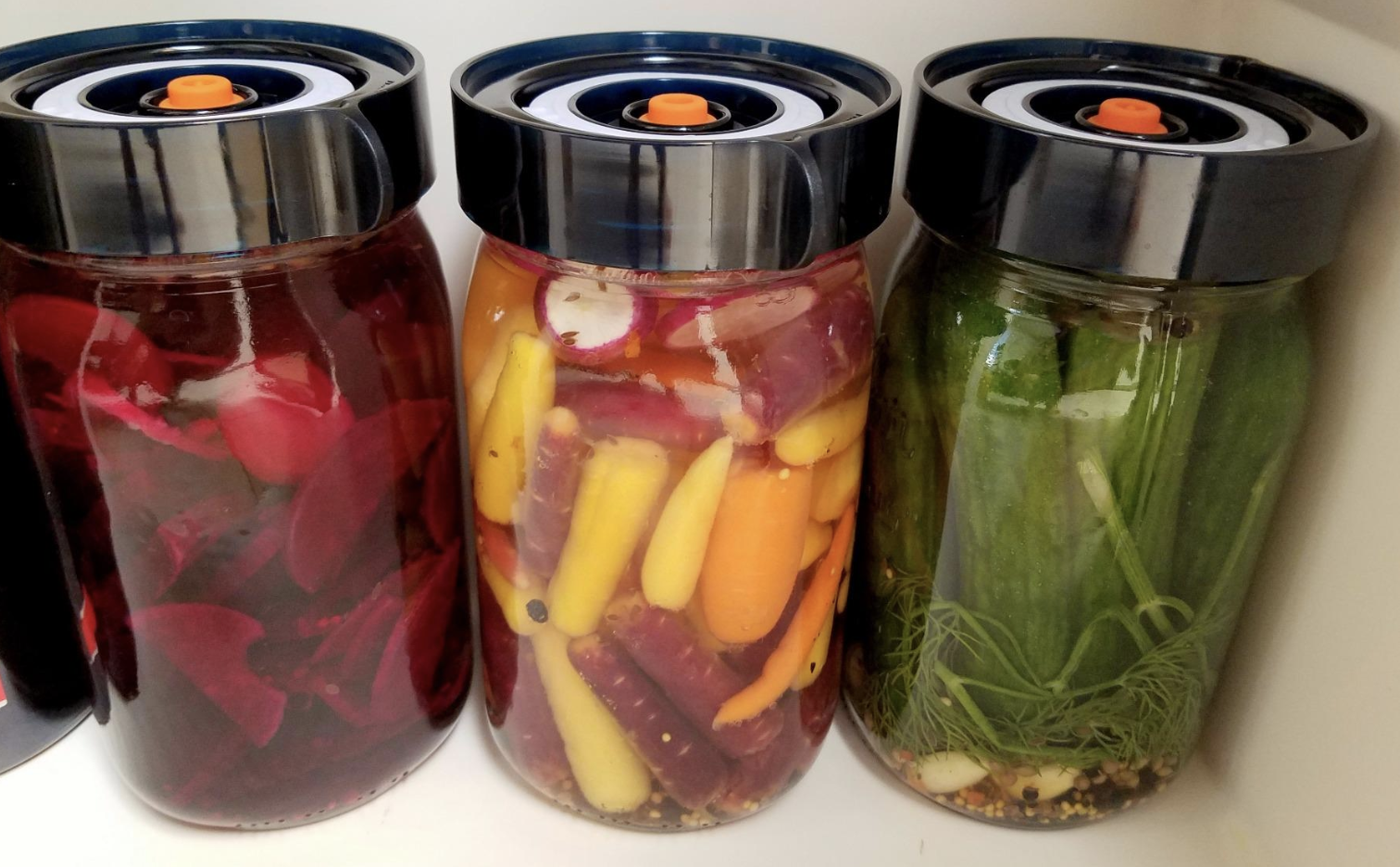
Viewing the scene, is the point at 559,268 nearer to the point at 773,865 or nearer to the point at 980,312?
the point at 980,312

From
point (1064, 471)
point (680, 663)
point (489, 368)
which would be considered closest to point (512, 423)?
point (489, 368)

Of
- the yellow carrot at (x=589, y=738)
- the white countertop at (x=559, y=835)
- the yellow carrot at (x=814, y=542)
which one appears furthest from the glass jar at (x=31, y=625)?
the yellow carrot at (x=814, y=542)

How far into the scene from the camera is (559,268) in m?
0.44

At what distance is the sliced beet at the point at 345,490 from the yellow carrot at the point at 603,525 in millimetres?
89

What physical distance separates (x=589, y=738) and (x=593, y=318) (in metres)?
0.20

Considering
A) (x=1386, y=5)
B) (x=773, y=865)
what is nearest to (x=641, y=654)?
(x=773, y=865)

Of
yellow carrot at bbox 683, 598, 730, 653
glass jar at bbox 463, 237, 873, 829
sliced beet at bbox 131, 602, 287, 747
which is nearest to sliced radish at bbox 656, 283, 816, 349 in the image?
glass jar at bbox 463, 237, 873, 829

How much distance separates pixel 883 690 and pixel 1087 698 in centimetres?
10

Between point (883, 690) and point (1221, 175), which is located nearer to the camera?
point (1221, 175)

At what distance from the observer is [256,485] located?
44 centimetres

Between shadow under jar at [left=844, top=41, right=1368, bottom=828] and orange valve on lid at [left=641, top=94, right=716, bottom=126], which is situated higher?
Answer: orange valve on lid at [left=641, top=94, right=716, bottom=126]

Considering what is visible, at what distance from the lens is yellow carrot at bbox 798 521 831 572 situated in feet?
1.58

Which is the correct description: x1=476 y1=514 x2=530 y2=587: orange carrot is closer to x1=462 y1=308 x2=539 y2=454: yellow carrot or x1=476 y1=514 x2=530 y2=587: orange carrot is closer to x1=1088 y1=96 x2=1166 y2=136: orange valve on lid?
x1=462 y1=308 x2=539 y2=454: yellow carrot

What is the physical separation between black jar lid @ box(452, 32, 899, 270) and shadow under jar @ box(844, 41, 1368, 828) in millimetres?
Result: 49
